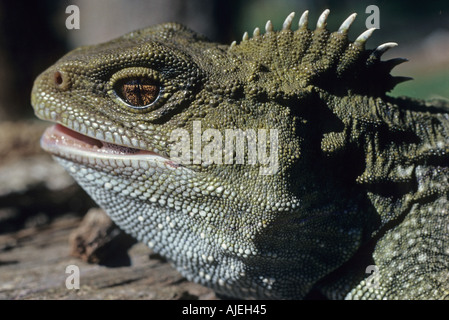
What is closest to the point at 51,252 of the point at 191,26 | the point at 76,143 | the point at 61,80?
the point at 76,143

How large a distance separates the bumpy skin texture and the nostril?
11 mm

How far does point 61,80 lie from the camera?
3732 mm

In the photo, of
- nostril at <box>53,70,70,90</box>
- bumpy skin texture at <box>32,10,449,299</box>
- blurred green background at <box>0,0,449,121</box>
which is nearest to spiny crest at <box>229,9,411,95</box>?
bumpy skin texture at <box>32,10,449,299</box>

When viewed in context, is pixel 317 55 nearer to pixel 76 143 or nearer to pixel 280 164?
pixel 280 164

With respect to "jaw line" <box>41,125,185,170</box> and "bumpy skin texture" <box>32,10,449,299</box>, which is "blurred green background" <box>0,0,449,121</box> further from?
"jaw line" <box>41,125,185,170</box>

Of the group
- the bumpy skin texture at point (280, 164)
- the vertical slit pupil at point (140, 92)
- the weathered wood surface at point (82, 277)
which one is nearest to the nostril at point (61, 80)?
the bumpy skin texture at point (280, 164)

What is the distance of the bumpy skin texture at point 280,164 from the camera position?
136 inches

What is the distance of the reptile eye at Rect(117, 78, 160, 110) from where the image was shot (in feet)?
11.5

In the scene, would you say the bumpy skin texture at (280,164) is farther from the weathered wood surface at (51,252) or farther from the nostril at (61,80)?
the weathered wood surface at (51,252)

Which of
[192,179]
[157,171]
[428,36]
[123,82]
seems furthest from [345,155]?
[428,36]

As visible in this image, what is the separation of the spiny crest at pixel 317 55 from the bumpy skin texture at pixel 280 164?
0.4 inches

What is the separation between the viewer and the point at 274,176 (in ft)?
10.9

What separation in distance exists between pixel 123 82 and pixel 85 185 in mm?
975
